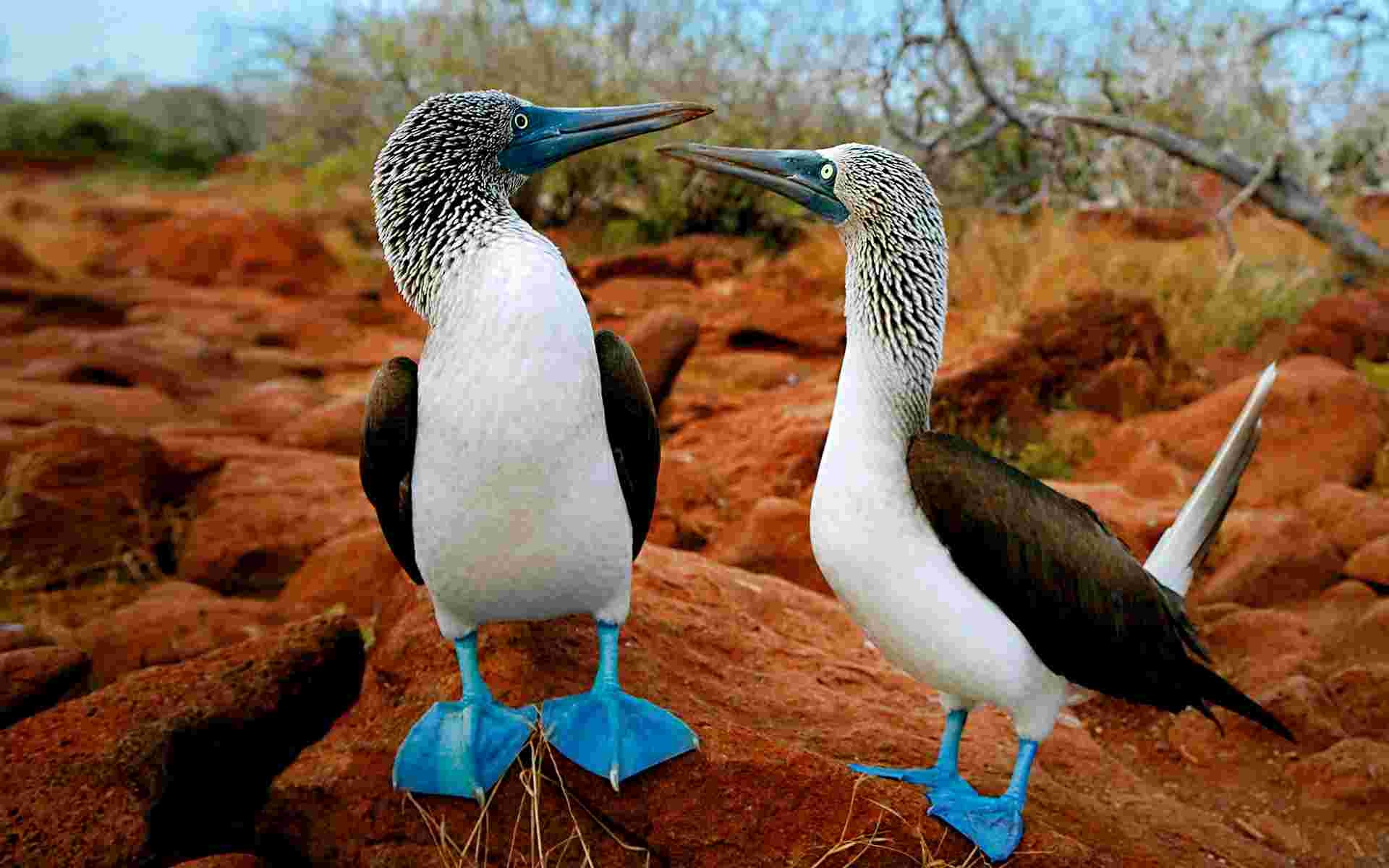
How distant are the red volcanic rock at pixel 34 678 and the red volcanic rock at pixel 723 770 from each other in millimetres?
924

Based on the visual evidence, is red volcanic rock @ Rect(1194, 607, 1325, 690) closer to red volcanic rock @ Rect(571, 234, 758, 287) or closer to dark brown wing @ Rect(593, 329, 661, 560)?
dark brown wing @ Rect(593, 329, 661, 560)

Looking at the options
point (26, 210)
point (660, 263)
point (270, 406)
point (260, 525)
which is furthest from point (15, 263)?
point (26, 210)

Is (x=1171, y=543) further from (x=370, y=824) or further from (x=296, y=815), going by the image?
(x=296, y=815)

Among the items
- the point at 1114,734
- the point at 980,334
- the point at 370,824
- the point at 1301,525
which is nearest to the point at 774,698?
the point at 370,824

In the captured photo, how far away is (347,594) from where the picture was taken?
499cm

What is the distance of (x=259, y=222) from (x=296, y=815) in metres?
15.4

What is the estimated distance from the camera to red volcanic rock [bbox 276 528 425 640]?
4.98m

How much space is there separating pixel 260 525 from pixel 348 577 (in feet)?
3.55

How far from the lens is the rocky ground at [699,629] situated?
8.66 feet

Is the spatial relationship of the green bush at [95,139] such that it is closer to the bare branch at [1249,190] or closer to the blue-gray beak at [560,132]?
the bare branch at [1249,190]

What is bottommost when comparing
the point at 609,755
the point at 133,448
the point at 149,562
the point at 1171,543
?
the point at 149,562

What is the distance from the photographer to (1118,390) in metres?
7.03

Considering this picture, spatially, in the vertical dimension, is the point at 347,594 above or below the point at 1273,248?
below

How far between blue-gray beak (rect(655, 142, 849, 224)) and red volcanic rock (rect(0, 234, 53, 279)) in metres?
13.5
